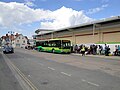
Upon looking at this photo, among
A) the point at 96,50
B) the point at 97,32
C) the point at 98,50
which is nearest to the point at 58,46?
the point at 97,32

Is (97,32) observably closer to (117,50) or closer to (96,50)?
(96,50)

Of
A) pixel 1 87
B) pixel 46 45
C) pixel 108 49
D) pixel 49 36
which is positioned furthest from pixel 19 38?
pixel 1 87

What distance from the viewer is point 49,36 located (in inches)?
3110

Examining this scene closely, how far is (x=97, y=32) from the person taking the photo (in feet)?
153

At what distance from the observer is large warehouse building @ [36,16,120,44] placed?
40.8 metres

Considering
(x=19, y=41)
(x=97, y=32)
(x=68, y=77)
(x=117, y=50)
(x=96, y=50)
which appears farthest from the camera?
(x=19, y=41)

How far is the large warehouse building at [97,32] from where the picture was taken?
4084cm

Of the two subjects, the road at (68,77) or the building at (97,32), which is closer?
the road at (68,77)

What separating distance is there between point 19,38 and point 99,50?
377ft

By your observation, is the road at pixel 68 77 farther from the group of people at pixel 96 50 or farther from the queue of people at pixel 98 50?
the group of people at pixel 96 50

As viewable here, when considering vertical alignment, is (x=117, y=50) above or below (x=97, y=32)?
below

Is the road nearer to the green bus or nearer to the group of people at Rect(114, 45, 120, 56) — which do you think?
the group of people at Rect(114, 45, 120, 56)

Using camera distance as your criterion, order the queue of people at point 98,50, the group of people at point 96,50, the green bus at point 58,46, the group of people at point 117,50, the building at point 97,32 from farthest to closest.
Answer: the green bus at point 58,46 < the building at point 97,32 < the group of people at point 96,50 < the queue of people at point 98,50 < the group of people at point 117,50

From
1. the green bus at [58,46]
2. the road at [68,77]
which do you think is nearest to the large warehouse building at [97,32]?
the green bus at [58,46]
